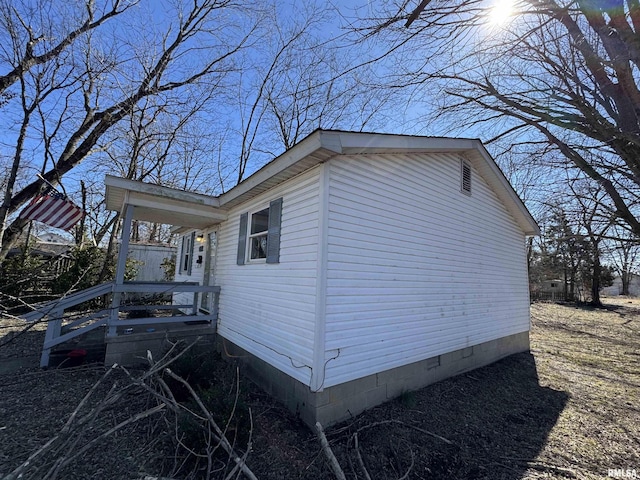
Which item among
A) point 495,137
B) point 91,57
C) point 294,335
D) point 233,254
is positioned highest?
point 91,57

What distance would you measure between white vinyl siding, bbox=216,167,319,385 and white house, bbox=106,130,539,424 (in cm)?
3

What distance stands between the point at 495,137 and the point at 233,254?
699 centimetres

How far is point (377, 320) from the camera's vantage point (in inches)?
182

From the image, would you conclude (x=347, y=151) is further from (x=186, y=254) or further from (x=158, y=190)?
(x=186, y=254)

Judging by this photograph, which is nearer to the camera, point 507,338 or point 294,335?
point 294,335

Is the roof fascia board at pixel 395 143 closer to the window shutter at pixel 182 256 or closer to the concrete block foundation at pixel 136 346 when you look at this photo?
the concrete block foundation at pixel 136 346

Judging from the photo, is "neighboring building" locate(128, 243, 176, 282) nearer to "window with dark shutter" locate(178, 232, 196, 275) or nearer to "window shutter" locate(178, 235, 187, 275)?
"window shutter" locate(178, 235, 187, 275)

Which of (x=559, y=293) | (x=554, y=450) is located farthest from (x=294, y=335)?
(x=559, y=293)

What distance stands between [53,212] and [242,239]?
4622mm

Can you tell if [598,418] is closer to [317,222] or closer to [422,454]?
[422,454]

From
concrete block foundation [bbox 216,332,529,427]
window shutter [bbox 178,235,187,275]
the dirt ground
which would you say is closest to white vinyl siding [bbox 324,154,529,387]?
concrete block foundation [bbox 216,332,529,427]

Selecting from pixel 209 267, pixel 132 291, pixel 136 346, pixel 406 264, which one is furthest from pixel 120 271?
pixel 406 264

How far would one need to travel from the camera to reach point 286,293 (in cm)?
471

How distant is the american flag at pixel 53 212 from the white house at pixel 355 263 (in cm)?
164
